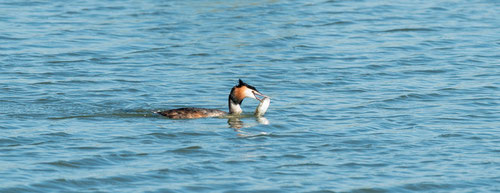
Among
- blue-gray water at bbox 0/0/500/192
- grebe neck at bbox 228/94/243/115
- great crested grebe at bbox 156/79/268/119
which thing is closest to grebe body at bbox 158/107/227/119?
great crested grebe at bbox 156/79/268/119

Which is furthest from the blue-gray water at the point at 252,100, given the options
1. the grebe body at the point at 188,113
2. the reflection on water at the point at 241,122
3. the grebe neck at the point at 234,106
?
the grebe neck at the point at 234,106

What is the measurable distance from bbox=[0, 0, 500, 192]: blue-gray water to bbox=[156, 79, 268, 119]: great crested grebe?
7.9 inches

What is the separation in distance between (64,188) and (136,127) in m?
3.44

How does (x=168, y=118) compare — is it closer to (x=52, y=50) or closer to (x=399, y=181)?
(x=399, y=181)

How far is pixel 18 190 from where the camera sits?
1148cm

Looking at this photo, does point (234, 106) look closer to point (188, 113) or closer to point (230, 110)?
point (230, 110)

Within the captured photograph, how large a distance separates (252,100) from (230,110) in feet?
6.94

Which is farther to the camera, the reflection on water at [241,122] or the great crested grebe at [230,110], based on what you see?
the great crested grebe at [230,110]

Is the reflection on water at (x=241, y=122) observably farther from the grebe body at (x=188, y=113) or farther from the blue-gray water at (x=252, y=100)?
the grebe body at (x=188, y=113)

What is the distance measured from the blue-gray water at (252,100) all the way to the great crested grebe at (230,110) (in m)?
0.20

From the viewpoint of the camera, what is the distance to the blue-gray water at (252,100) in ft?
40.5

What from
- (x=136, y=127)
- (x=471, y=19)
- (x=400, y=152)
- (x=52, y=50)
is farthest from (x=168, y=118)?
(x=471, y=19)

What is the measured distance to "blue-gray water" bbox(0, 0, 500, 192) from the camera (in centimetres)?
1234

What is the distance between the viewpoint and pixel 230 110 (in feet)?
52.6
